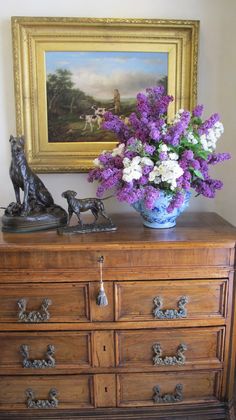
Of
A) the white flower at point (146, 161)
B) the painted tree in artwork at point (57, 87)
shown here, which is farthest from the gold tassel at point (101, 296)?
the painted tree in artwork at point (57, 87)

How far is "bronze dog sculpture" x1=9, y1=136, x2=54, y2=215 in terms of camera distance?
141 cm

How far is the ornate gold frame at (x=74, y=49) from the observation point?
163cm

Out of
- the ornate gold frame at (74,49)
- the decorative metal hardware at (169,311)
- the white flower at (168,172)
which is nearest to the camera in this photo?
the white flower at (168,172)

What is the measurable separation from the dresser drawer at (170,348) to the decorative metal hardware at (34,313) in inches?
12.2

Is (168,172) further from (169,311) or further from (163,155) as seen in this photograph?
(169,311)

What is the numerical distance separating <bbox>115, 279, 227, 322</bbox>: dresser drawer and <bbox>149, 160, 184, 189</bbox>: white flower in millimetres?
420

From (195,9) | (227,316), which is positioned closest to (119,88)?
(195,9)

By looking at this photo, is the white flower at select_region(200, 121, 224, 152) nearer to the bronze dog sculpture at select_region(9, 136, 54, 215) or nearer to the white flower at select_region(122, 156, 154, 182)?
the white flower at select_region(122, 156, 154, 182)

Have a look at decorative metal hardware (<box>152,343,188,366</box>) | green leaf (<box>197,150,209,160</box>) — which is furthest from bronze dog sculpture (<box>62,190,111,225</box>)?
decorative metal hardware (<box>152,343,188,366</box>)

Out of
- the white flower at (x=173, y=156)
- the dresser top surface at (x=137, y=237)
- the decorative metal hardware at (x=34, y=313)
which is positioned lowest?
the decorative metal hardware at (x=34, y=313)

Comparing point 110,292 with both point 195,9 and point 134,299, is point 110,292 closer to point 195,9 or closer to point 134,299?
point 134,299

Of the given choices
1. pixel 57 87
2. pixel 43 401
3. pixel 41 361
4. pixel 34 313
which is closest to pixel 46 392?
pixel 43 401

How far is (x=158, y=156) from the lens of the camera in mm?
1317

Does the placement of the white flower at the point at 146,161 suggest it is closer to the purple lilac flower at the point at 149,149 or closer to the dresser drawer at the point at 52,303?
the purple lilac flower at the point at 149,149
